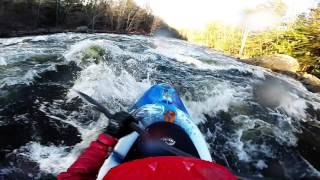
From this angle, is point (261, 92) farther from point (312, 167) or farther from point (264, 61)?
point (264, 61)

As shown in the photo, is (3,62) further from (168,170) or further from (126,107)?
(168,170)

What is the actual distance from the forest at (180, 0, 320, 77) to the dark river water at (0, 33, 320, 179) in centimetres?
650

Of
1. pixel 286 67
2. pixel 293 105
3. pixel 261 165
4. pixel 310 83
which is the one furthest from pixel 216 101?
pixel 286 67

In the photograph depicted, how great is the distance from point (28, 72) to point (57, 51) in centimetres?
252

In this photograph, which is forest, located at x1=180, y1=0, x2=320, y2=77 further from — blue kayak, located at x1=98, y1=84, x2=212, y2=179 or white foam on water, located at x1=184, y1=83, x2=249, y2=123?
blue kayak, located at x1=98, y1=84, x2=212, y2=179

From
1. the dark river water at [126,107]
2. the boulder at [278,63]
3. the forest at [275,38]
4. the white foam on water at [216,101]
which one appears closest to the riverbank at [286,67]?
the boulder at [278,63]

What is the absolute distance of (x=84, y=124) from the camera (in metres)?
5.28

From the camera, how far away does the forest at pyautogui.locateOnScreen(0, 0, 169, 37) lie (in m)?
18.9

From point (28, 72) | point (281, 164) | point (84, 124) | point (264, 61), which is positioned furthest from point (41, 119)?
point (264, 61)

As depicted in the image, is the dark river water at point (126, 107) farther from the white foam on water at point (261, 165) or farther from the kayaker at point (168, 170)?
the kayaker at point (168, 170)

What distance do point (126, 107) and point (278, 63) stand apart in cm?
1005

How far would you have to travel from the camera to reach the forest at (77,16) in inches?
743

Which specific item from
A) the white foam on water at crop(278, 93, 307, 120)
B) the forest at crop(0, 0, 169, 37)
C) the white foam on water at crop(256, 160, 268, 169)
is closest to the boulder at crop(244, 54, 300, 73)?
the white foam on water at crop(278, 93, 307, 120)

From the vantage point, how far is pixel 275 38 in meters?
19.7
